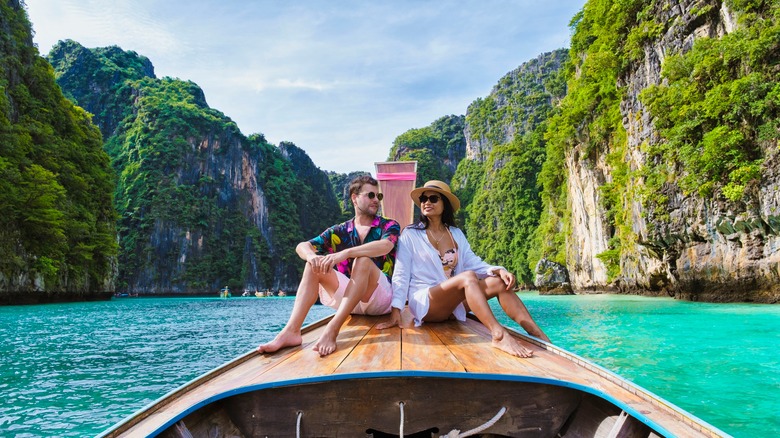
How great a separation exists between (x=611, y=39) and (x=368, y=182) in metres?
20.4

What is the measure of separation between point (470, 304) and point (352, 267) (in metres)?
0.80

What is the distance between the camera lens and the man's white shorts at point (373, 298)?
9.21ft

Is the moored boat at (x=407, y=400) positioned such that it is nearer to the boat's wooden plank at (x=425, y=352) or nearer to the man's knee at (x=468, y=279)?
the boat's wooden plank at (x=425, y=352)

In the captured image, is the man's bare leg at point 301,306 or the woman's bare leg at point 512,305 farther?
the woman's bare leg at point 512,305

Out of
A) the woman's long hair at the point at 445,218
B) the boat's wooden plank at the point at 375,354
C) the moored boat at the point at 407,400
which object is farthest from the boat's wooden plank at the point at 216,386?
the woman's long hair at the point at 445,218

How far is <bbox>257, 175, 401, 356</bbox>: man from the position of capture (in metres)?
2.41

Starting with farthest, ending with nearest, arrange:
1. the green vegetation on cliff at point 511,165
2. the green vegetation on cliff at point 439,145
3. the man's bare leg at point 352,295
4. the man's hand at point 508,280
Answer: the green vegetation on cliff at point 439,145, the green vegetation on cliff at point 511,165, the man's hand at point 508,280, the man's bare leg at point 352,295

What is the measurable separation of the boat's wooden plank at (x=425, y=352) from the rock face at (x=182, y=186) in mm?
54839

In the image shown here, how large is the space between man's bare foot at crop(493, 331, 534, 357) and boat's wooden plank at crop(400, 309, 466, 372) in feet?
0.89

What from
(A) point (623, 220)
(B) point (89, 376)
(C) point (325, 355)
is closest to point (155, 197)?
(A) point (623, 220)

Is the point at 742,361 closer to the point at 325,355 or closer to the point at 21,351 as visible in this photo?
the point at 325,355

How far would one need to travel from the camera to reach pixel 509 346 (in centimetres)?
211

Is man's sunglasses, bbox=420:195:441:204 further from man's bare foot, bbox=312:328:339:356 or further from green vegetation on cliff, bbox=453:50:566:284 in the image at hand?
green vegetation on cliff, bbox=453:50:566:284

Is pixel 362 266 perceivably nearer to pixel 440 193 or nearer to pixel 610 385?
pixel 440 193
